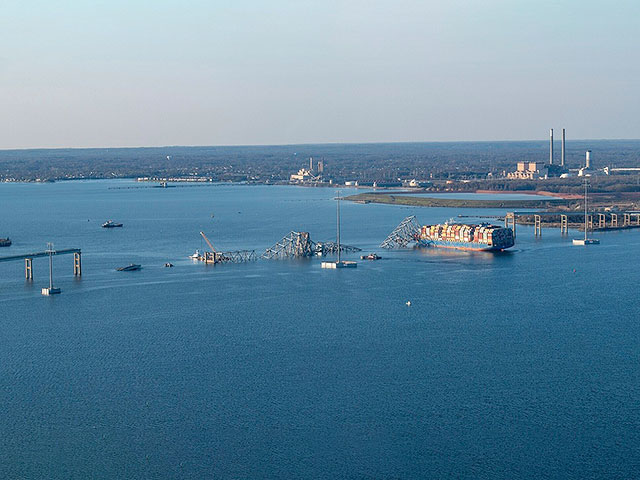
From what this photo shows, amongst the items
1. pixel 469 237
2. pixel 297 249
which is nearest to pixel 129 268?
pixel 297 249

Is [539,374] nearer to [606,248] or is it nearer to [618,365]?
[618,365]

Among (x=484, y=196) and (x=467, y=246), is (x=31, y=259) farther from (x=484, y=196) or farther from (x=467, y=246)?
(x=484, y=196)

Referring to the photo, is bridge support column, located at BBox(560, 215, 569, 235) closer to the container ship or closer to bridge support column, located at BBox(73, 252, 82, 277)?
the container ship

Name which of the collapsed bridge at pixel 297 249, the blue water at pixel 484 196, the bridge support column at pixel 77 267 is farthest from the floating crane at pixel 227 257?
the blue water at pixel 484 196

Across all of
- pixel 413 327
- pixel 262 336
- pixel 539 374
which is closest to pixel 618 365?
pixel 539 374

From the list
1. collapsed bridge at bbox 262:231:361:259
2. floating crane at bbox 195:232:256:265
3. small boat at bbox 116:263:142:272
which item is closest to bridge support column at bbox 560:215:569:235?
collapsed bridge at bbox 262:231:361:259
